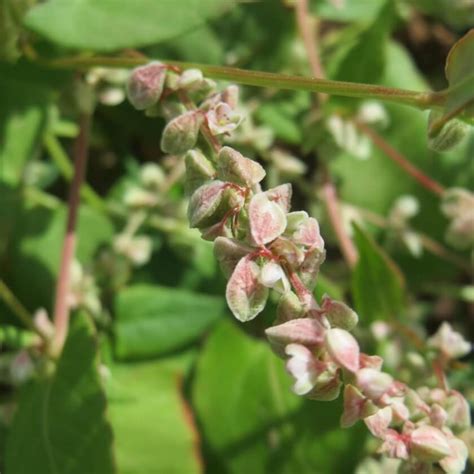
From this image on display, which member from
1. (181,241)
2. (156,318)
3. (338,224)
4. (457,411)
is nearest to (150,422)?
(156,318)

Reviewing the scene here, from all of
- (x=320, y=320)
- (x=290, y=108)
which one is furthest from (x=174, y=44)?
(x=320, y=320)

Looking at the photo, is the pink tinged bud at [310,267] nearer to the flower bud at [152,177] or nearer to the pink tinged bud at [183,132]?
the pink tinged bud at [183,132]

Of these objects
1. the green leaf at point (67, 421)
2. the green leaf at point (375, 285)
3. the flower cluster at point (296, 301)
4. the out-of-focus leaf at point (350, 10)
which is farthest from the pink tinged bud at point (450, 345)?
the out-of-focus leaf at point (350, 10)

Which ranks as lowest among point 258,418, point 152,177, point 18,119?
point 258,418

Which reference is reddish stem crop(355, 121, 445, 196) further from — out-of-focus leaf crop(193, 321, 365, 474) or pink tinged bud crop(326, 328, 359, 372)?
pink tinged bud crop(326, 328, 359, 372)

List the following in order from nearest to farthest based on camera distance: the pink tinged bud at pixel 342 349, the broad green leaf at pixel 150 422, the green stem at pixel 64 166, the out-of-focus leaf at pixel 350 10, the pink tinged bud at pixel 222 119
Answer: the pink tinged bud at pixel 342 349
the pink tinged bud at pixel 222 119
the broad green leaf at pixel 150 422
the green stem at pixel 64 166
the out-of-focus leaf at pixel 350 10

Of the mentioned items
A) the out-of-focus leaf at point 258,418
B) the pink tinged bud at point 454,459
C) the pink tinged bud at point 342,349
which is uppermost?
the pink tinged bud at point 342,349

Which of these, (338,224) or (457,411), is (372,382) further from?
(338,224)
